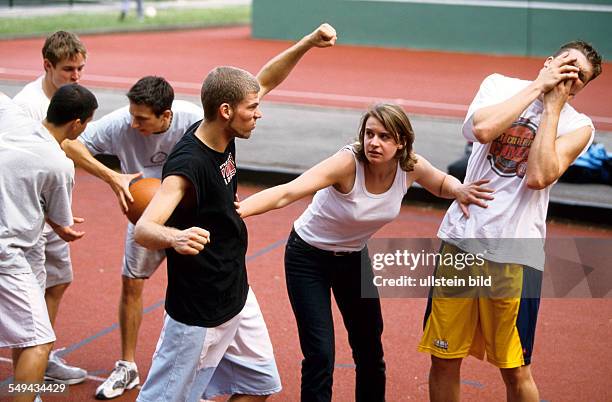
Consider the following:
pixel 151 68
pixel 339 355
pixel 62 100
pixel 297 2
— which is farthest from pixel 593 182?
pixel 297 2

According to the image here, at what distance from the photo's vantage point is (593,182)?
11.5 meters

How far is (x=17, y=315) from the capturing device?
4.99m

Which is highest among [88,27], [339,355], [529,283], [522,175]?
[522,175]

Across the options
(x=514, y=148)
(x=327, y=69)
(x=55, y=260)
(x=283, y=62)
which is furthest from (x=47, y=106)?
(x=327, y=69)

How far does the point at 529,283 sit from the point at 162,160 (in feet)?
8.11

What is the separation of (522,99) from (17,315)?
110 inches

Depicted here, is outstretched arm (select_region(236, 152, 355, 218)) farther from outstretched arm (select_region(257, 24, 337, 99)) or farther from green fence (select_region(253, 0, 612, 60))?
green fence (select_region(253, 0, 612, 60))

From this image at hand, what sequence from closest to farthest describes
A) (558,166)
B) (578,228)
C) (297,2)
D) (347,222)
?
(558,166), (347,222), (578,228), (297,2)

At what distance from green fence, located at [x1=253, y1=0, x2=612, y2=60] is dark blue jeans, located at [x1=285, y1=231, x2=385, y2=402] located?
21076 mm

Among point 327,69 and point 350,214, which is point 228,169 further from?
point 327,69

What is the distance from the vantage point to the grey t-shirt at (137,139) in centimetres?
601

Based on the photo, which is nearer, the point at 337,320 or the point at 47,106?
the point at 47,106

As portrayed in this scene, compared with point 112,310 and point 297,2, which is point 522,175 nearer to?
point 112,310

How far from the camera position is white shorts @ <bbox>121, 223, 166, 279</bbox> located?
604 centimetres
